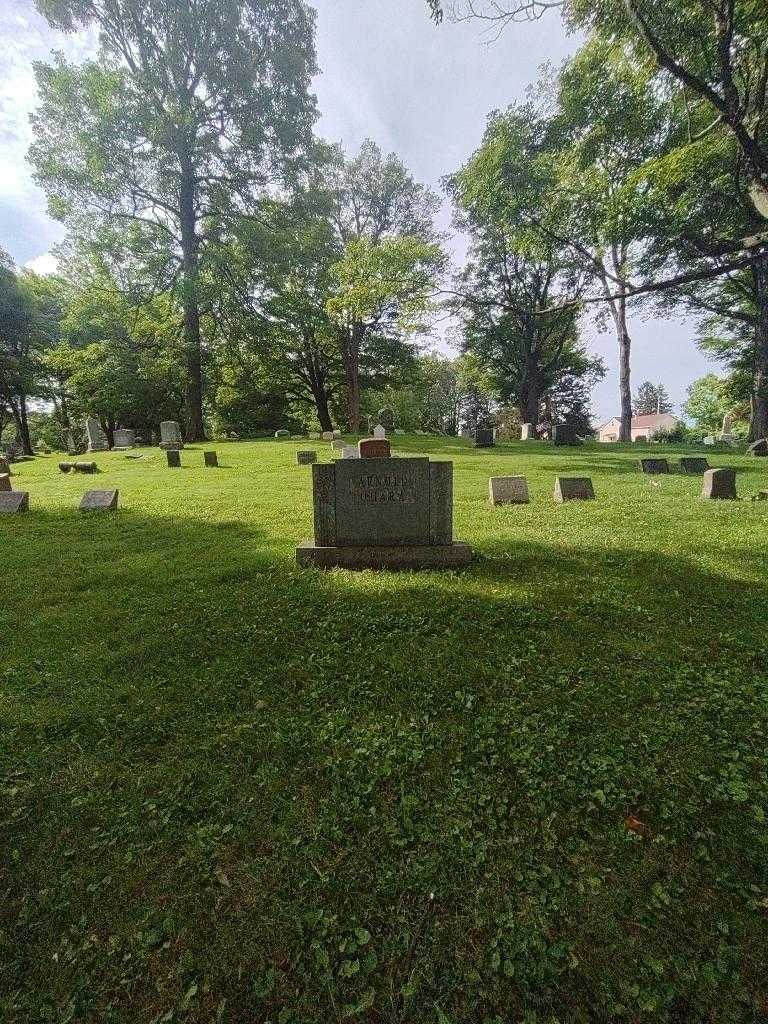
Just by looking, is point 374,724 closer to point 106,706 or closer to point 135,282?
point 106,706

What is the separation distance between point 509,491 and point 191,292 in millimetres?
18553

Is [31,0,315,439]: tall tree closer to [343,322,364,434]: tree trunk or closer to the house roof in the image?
[343,322,364,434]: tree trunk

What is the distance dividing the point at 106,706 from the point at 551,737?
276 cm

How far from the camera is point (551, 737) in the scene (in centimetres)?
248

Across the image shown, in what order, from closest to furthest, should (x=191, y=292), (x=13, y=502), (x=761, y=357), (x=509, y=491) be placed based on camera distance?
(x=13, y=502)
(x=509, y=491)
(x=191, y=292)
(x=761, y=357)

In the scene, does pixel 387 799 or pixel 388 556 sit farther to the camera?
pixel 388 556

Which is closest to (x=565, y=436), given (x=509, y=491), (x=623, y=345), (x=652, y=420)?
(x=623, y=345)

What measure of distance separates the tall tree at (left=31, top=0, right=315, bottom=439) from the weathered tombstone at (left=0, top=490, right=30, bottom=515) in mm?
15095

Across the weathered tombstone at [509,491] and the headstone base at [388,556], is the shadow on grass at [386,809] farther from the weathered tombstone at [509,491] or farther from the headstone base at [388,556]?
the weathered tombstone at [509,491]

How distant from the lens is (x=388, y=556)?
505 centimetres

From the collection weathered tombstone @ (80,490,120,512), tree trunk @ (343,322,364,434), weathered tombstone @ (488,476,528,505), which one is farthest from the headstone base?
tree trunk @ (343,322,364,434)

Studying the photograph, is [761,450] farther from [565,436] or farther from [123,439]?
[123,439]

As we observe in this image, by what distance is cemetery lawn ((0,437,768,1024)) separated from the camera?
4.84ft

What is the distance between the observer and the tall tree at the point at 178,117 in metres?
18.2
